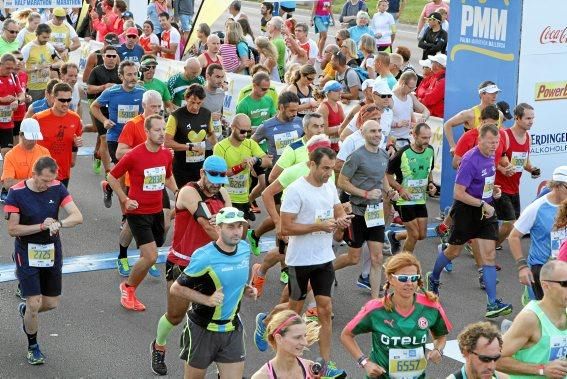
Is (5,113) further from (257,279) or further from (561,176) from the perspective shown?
(561,176)

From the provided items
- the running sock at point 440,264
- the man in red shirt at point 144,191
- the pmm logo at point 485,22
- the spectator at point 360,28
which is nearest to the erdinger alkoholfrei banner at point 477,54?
the pmm logo at point 485,22

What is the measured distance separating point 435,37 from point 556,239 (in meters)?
12.3

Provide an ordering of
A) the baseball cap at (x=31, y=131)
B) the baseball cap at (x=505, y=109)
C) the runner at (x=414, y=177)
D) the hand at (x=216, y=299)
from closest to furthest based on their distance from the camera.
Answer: the hand at (x=216, y=299) → the baseball cap at (x=31, y=131) → the runner at (x=414, y=177) → the baseball cap at (x=505, y=109)

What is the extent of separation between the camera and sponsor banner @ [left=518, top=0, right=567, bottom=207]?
1530cm

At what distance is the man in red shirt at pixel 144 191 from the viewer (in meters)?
12.0

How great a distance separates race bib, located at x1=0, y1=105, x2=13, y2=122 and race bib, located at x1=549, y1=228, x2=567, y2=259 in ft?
27.3

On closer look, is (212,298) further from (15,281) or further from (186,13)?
(186,13)

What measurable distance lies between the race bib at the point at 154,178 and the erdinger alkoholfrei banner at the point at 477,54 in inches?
200

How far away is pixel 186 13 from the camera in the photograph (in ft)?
100

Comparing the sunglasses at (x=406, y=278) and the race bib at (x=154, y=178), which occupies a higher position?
the sunglasses at (x=406, y=278)

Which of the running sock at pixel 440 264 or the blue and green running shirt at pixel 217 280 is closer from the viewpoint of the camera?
the blue and green running shirt at pixel 217 280

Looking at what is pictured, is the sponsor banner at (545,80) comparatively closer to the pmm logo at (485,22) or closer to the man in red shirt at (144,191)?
the pmm logo at (485,22)

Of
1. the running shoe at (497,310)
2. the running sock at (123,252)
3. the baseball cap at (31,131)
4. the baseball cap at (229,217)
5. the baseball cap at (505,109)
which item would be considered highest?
the baseball cap at (229,217)

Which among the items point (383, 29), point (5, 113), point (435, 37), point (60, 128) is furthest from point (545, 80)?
point (383, 29)
